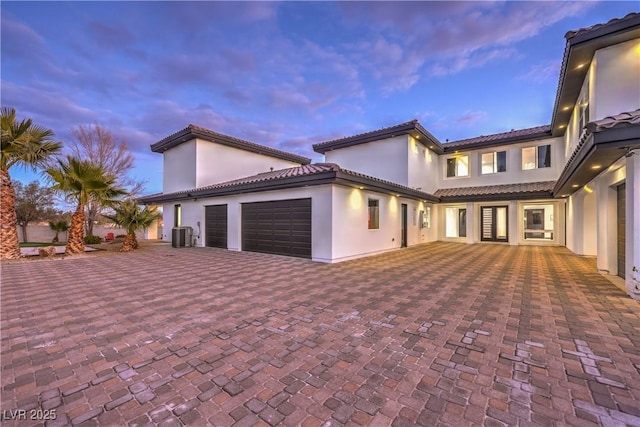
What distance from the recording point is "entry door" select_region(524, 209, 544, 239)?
15.5m

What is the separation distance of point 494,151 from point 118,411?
2036 centimetres

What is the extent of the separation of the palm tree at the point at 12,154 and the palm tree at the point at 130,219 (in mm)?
3147

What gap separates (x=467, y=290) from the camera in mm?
5832

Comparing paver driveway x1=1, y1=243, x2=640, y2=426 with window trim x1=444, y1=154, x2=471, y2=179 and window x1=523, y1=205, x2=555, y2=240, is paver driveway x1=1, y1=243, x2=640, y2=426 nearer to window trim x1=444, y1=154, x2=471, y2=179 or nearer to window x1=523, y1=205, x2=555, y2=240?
window x1=523, y1=205, x2=555, y2=240

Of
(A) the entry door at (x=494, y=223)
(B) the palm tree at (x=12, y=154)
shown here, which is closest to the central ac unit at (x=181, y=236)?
(B) the palm tree at (x=12, y=154)

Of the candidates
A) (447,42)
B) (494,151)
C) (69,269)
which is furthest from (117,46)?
(494,151)

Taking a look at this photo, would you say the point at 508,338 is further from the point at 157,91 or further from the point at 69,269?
the point at 157,91

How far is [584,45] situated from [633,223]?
5.24 meters

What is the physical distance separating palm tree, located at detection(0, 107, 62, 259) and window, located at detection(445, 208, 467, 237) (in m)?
20.8

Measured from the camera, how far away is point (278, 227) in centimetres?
1094

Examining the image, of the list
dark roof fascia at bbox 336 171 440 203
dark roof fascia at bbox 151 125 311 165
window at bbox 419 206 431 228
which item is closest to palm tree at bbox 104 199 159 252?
dark roof fascia at bbox 151 125 311 165

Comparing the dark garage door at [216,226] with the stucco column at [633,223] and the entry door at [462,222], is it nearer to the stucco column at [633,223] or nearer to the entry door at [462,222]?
the stucco column at [633,223]

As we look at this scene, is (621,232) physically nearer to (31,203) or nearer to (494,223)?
(494,223)

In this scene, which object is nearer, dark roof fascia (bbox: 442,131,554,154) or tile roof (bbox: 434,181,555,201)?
tile roof (bbox: 434,181,555,201)
